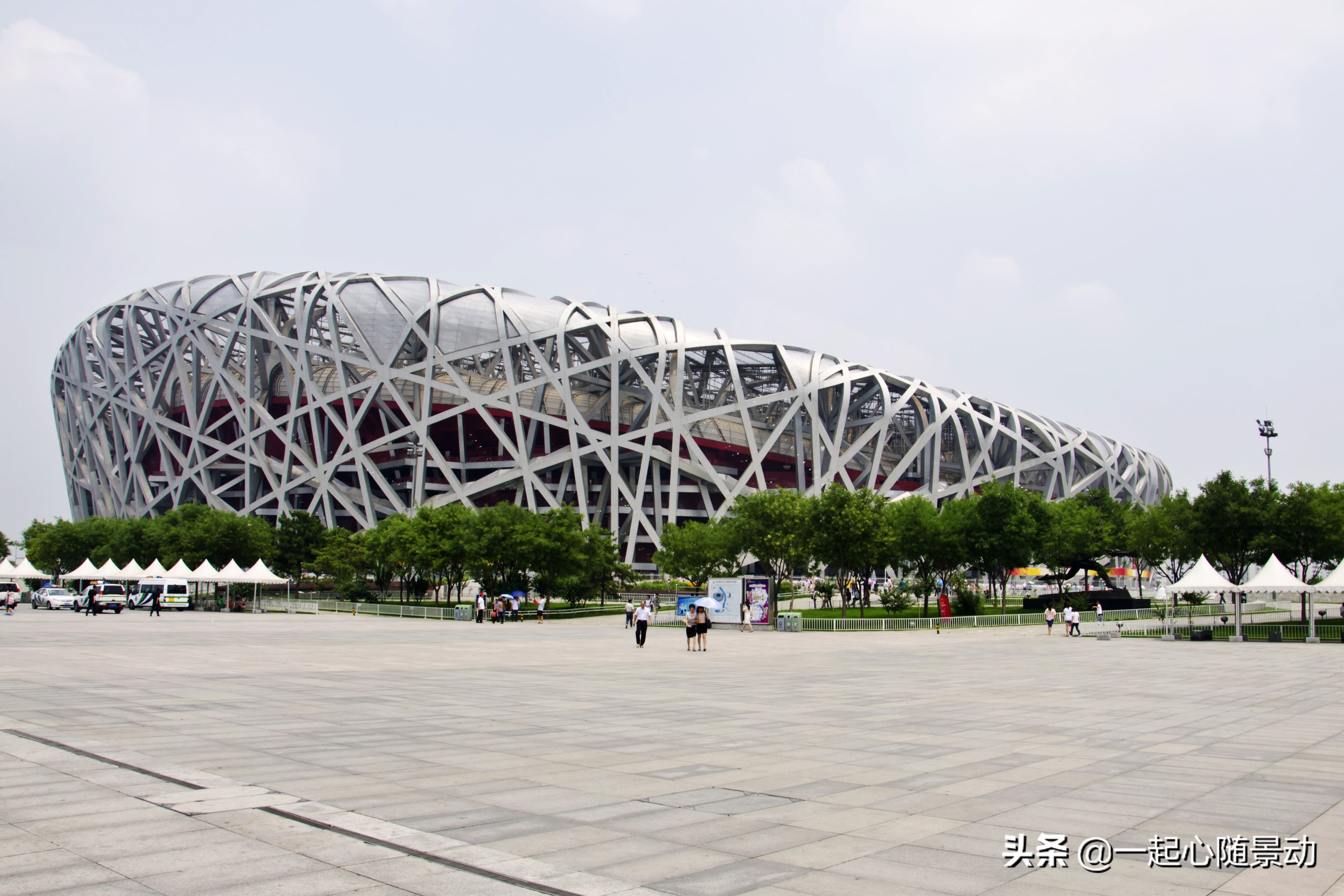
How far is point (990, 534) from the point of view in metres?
48.7

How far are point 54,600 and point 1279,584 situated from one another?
58358 mm

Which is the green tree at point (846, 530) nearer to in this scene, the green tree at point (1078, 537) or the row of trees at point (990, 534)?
the row of trees at point (990, 534)

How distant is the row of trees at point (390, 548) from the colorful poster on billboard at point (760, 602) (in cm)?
1140

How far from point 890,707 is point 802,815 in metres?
7.61

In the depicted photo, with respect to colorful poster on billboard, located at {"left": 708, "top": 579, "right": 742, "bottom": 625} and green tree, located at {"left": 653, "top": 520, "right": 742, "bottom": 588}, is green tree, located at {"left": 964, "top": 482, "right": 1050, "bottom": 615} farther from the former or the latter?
colorful poster on billboard, located at {"left": 708, "top": 579, "right": 742, "bottom": 625}

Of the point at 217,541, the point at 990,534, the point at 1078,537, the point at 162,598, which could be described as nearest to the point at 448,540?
the point at 162,598

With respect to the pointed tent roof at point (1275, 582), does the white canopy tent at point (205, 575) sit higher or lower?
lower

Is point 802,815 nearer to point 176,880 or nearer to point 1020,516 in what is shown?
point 176,880

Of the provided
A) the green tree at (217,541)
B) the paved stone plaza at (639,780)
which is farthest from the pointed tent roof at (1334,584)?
the green tree at (217,541)

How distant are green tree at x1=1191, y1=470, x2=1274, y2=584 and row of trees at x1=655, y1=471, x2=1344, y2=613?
5 centimetres

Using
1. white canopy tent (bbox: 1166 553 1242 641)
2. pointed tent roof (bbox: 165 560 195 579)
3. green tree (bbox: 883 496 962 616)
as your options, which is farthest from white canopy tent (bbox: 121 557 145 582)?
white canopy tent (bbox: 1166 553 1242 641)

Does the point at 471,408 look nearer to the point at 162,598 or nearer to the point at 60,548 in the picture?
the point at 162,598

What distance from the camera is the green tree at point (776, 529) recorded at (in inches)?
1895

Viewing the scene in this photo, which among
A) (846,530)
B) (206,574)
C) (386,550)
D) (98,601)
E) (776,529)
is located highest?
(776,529)
